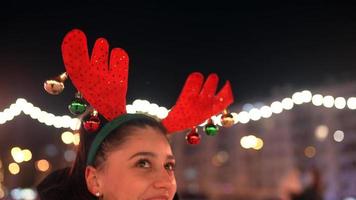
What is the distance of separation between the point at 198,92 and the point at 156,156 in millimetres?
524

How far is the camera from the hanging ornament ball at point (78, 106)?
9.12 feet

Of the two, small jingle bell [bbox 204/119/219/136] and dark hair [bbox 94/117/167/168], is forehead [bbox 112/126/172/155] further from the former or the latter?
small jingle bell [bbox 204/119/219/136]

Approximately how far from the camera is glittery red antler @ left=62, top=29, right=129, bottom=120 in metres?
2.64

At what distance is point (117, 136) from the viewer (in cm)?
275

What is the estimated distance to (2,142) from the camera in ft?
74.9

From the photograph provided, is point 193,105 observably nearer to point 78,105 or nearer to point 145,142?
point 145,142

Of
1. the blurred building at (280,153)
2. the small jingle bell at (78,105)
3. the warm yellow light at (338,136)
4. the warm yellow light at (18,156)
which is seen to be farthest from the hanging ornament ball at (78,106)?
the warm yellow light at (338,136)

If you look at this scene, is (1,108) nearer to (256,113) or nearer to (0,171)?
(256,113)

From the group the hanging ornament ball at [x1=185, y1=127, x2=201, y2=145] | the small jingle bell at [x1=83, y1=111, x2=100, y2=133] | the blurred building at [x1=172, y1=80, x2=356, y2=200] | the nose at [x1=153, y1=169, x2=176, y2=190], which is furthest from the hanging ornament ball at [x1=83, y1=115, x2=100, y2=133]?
the blurred building at [x1=172, y1=80, x2=356, y2=200]

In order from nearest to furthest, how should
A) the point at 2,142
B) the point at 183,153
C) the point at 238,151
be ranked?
the point at 2,142, the point at 238,151, the point at 183,153

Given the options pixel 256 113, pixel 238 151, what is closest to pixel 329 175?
pixel 238 151

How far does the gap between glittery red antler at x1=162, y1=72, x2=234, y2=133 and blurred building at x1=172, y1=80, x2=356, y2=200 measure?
35.5m

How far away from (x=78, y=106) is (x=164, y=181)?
593mm

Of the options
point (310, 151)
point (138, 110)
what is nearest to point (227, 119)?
point (138, 110)
